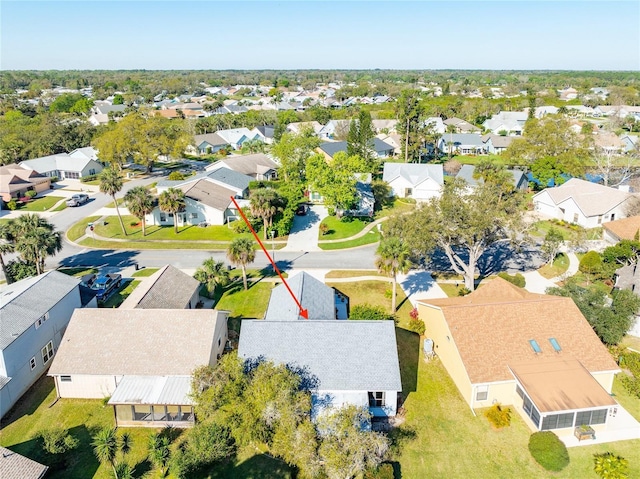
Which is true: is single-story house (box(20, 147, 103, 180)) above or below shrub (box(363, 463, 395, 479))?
above

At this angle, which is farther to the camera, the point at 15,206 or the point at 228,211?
the point at 15,206

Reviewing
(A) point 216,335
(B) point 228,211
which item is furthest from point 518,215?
(B) point 228,211

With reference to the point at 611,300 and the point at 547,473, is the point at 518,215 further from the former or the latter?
the point at 547,473

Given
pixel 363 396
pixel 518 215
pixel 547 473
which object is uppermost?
pixel 518 215

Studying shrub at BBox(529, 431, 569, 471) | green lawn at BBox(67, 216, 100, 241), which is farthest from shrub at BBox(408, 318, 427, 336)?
green lawn at BBox(67, 216, 100, 241)

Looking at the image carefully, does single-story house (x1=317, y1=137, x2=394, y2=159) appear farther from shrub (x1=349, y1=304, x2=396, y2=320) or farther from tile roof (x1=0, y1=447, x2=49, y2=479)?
tile roof (x1=0, y1=447, x2=49, y2=479)

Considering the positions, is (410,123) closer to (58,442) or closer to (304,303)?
(304,303)
